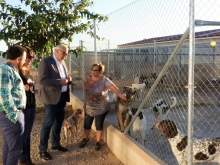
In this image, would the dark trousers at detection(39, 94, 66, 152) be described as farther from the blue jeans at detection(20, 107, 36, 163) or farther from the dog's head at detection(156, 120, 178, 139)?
the dog's head at detection(156, 120, 178, 139)

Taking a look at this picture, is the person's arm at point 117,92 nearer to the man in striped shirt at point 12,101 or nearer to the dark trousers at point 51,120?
the dark trousers at point 51,120

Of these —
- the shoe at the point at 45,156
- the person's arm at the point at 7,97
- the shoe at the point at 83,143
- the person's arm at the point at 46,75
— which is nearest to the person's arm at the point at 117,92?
the person's arm at the point at 46,75

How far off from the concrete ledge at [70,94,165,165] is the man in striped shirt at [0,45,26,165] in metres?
1.64

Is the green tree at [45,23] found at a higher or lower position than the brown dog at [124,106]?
higher

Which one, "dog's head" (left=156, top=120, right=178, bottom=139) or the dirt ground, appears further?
the dirt ground

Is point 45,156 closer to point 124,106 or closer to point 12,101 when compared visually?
point 124,106

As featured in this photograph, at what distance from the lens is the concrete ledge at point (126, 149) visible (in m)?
3.79

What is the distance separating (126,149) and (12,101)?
2.06 metres

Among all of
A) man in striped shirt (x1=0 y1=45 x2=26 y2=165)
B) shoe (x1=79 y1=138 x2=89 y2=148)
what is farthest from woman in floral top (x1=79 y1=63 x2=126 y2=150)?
man in striped shirt (x1=0 y1=45 x2=26 y2=165)

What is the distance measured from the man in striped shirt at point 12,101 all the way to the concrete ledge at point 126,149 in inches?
64.6

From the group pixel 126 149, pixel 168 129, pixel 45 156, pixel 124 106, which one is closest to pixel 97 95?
pixel 124 106

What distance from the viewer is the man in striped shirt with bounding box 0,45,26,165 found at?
3191mm

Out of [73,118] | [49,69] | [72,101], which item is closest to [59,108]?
[49,69]

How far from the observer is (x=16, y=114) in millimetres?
3260
